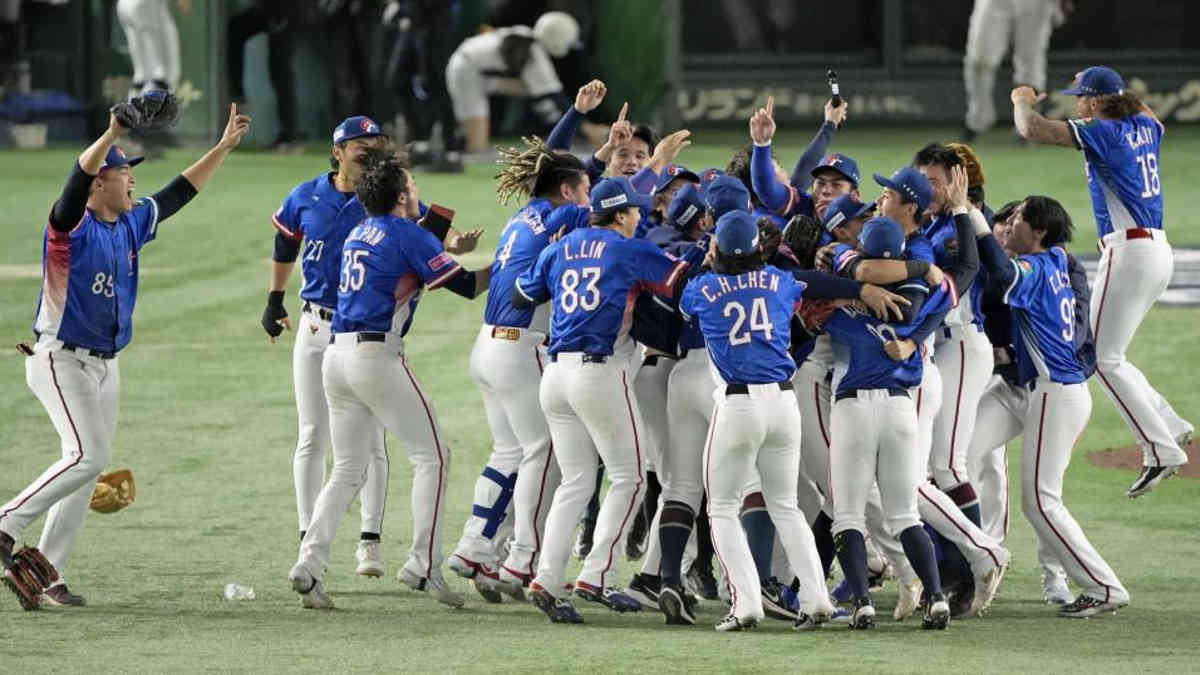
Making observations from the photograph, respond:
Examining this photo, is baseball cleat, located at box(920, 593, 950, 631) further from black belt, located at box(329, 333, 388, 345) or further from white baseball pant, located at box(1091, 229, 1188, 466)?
white baseball pant, located at box(1091, 229, 1188, 466)

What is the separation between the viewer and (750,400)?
792 cm

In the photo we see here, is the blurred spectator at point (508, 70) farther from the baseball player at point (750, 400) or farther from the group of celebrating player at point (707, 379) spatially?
the baseball player at point (750, 400)

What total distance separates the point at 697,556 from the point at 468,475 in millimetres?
2823

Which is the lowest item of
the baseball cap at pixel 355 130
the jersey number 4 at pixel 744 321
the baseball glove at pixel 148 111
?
the jersey number 4 at pixel 744 321

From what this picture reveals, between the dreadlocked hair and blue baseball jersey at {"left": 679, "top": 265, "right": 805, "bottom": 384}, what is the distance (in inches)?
47.3

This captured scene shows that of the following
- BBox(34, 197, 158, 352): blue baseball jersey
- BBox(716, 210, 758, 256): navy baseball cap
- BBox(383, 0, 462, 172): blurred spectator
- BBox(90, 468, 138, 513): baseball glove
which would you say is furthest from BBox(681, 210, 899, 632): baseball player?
BBox(383, 0, 462, 172): blurred spectator

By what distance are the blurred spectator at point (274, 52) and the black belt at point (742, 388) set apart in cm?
1740

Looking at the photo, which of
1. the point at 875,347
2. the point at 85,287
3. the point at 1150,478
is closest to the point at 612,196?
the point at 875,347

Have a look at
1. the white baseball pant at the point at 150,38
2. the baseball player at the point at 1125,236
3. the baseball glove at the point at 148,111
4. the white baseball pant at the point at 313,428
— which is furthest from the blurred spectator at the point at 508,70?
the baseball glove at the point at 148,111

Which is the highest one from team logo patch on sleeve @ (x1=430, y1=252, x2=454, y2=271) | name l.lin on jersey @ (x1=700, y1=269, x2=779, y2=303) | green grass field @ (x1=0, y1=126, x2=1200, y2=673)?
name l.lin on jersey @ (x1=700, y1=269, x2=779, y2=303)

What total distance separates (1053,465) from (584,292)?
6.56ft

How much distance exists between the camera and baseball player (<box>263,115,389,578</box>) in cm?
926

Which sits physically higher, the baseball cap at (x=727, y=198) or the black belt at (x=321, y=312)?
the baseball cap at (x=727, y=198)

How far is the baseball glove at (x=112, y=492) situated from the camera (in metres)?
9.12
